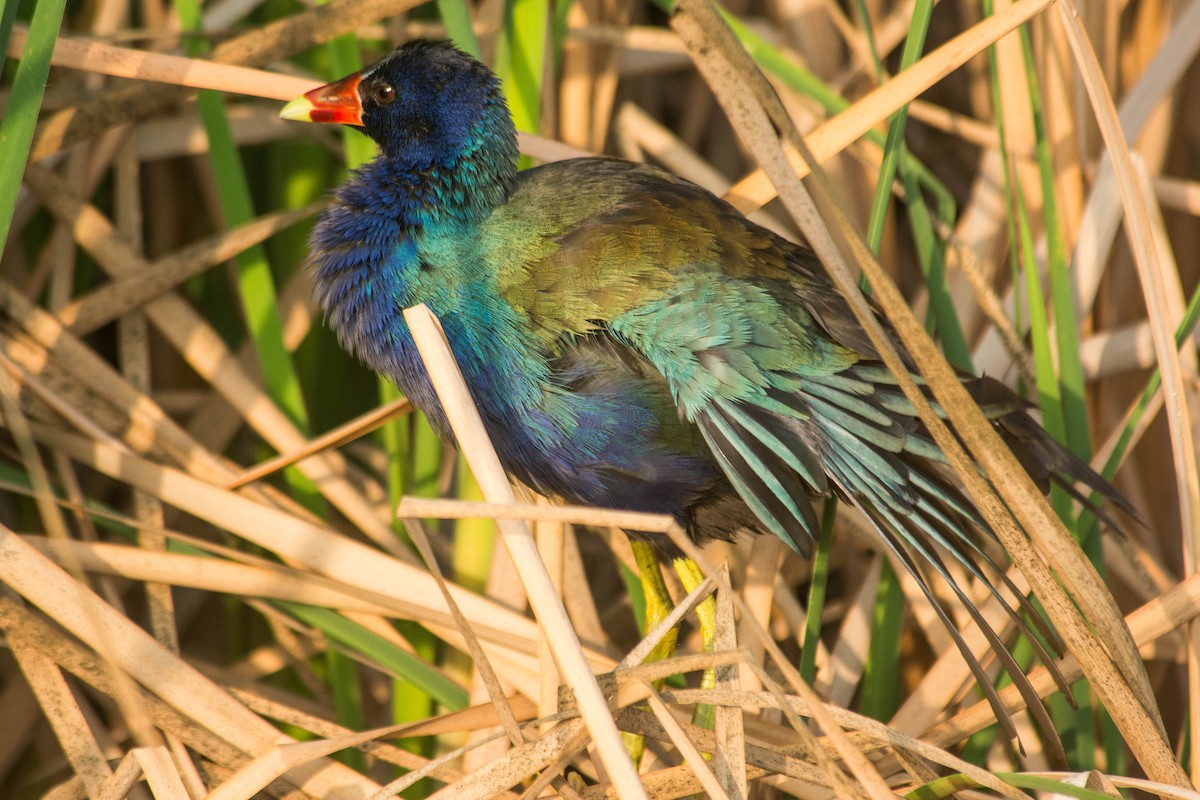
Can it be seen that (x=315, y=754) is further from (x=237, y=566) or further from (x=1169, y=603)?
(x=1169, y=603)

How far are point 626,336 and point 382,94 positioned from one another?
22.1 inches

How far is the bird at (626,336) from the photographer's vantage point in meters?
1.41

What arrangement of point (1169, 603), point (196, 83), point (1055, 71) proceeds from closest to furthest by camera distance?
1. point (1169, 603)
2. point (196, 83)
3. point (1055, 71)

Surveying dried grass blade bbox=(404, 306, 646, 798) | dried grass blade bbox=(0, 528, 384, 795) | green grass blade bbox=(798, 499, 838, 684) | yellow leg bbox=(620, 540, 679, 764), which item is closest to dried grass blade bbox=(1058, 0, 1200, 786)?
green grass blade bbox=(798, 499, 838, 684)

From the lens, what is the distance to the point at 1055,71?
1.85 meters

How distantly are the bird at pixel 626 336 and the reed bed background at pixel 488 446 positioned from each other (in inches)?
4.6

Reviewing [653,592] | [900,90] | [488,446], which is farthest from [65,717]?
[900,90]

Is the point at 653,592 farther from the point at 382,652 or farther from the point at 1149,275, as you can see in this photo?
the point at 1149,275

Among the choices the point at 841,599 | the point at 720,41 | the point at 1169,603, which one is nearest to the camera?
the point at 720,41

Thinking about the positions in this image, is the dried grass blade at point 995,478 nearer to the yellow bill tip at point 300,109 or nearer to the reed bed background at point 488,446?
the reed bed background at point 488,446

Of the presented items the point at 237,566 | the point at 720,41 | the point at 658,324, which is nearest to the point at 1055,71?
the point at 658,324

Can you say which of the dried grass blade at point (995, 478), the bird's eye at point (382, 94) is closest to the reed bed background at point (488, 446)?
the dried grass blade at point (995, 478)

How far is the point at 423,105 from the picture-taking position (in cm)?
167

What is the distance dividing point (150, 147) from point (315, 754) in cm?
119
